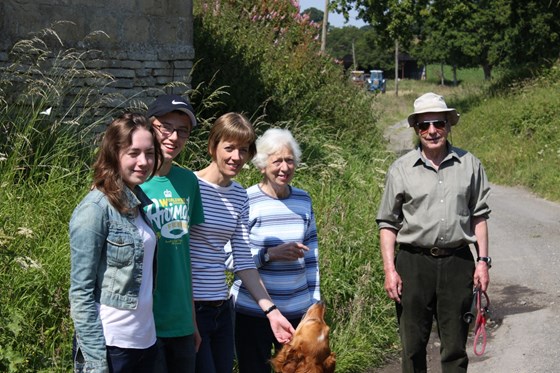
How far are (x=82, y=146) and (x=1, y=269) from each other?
2890 mm

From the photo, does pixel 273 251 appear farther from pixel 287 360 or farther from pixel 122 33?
pixel 122 33

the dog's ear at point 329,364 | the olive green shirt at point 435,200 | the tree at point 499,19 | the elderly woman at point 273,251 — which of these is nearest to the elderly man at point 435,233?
the olive green shirt at point 435,200

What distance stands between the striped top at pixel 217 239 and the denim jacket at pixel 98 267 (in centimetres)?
94

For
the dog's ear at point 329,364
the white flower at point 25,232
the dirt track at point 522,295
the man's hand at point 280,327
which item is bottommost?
the dirt track at point 522,295

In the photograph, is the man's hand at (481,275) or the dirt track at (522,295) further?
the dirt track at (522,295)

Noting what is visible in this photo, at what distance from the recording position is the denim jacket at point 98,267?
3.45 meters

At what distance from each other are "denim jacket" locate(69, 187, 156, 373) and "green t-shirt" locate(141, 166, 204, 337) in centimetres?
46

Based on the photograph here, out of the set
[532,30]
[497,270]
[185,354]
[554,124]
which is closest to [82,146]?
[185,354]

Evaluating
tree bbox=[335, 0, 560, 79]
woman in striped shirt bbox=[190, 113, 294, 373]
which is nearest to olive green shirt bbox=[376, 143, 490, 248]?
woman in striped shirt bbox=[190, 113, 294, 373]

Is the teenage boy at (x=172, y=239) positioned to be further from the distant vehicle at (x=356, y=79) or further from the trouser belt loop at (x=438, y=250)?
the distant vehicle at (x=356, y=79)

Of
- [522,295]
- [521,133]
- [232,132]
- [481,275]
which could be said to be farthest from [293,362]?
[521,133]

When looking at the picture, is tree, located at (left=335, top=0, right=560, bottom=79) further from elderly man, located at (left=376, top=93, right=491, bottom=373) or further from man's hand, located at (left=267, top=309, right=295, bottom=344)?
man's hand, located at (left=267, top=309, right=295, bottom=344)

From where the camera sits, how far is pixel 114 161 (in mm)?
3664

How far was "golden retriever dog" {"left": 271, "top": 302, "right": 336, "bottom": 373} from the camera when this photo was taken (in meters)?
4.19
